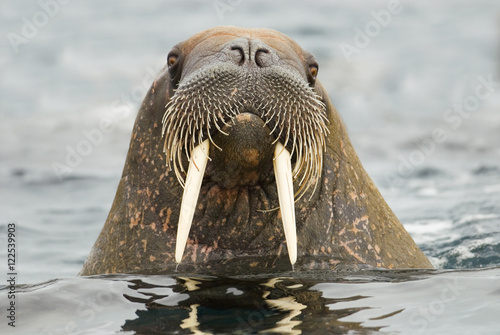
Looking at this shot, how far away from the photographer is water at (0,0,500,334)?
554 centimetres

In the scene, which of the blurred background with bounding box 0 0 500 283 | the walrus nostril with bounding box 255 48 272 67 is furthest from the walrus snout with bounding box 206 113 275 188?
the blurred background with bounding box 0 0 500 283

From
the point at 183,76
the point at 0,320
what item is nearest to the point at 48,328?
the point at 0,320

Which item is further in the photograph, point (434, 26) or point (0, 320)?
point (434, 26)

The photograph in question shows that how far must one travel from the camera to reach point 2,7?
27.1 meters

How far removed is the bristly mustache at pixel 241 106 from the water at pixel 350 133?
96 centimetres

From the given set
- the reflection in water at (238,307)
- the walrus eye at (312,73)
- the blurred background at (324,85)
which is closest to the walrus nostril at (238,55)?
the walrus eye at (312,73)

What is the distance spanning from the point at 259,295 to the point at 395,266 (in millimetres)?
1379

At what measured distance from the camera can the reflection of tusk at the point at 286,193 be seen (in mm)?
5641

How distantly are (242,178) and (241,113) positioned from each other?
587mm

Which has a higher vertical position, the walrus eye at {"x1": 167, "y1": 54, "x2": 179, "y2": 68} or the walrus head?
the walrus eye at {"x1": 167, "y1": 54, "x2": 179, "y2": 68}

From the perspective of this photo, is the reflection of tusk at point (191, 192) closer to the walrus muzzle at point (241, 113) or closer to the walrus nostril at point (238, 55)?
the walrus muzzle at point (241, 113)

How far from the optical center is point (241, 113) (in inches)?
229

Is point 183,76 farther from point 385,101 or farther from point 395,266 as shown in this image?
point 385,101

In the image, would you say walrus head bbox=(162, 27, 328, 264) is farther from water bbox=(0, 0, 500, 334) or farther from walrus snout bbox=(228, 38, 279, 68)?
water bbox=(0, 0, 500, 334)
